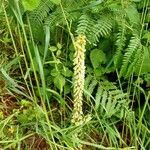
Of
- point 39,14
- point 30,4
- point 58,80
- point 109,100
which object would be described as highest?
point 30,4

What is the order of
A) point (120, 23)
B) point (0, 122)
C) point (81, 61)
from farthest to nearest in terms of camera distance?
point (120, 23) < point (0, 122) < point (81, 61)

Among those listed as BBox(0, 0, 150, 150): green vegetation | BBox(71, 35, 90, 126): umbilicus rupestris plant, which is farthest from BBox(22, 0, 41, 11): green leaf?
BBox(71, 35, 90, 126): umbilicus rupestris plant

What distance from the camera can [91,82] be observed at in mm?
2242

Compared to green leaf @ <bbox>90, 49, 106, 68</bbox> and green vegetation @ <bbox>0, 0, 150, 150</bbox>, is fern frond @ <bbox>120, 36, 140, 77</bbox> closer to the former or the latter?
green vegetation @ <bbox>0, 0, 150, 150</bbox>

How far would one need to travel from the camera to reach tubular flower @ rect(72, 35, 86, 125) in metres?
1.65

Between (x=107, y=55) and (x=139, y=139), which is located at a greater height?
(x=107, y=55)

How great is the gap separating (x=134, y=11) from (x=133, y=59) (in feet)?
0.90

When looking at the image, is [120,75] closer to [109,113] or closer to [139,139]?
[109,113]

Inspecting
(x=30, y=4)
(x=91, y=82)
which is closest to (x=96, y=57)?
(x=91, y=82)

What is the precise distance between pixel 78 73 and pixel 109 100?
0.47 metres

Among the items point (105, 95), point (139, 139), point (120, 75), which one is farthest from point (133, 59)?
point (139, 139)

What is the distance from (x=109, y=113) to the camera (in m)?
2.12

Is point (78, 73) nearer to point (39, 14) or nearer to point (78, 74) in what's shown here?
point (78, 74)

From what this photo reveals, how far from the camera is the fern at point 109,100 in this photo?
2.14m
